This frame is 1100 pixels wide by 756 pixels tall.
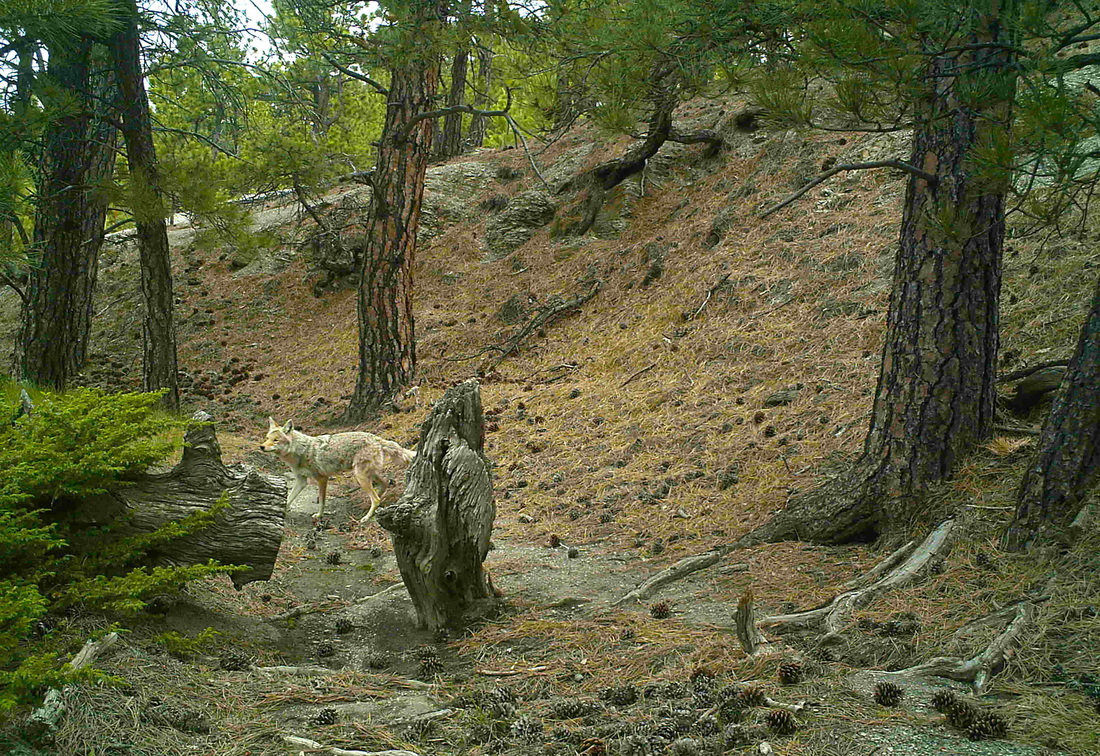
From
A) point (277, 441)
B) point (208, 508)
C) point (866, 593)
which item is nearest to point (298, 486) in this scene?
point (277, 441)

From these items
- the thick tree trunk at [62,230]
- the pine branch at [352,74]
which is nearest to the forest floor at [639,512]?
the thick tree trunk at [62,230]

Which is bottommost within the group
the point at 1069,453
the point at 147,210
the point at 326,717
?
the point at 326,717

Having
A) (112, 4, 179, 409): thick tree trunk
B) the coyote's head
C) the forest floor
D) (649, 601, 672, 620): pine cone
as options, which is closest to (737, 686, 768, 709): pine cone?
the forest floor

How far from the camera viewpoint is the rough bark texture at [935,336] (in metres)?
5.18

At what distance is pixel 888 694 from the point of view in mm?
3365

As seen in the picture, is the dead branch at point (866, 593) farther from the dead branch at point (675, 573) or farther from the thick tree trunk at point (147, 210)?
the thick tree trunk at point (147, 210)

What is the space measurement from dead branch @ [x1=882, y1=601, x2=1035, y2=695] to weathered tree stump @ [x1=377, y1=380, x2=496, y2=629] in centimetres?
242

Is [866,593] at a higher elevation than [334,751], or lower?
higher

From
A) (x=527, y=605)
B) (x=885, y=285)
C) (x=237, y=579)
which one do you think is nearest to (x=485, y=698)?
(x=527, y=605)

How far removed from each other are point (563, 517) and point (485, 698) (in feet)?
11.1

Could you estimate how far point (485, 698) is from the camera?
12.8 ft

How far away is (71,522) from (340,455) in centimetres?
334

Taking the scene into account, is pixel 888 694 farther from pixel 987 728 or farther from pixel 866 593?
pixel 866 593

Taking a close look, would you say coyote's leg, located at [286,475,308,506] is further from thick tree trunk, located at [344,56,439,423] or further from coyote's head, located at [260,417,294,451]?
thick tree trunk, located at [344,56,439,423]
